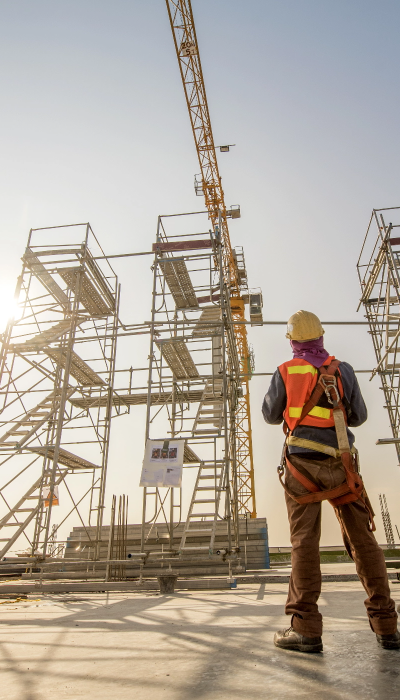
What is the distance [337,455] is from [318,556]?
0.61 m

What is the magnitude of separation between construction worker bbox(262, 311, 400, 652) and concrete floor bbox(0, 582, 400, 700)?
0.16 metres

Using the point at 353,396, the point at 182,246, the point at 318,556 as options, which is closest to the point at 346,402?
the point at 353,396

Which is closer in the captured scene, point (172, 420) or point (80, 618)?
point (80, 618)

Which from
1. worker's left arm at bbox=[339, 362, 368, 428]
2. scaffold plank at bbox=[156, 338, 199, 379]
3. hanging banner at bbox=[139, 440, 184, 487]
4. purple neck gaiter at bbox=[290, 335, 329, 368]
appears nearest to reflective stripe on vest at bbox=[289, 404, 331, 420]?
worker's left arm at bbox=[339, 362, 368, 428]

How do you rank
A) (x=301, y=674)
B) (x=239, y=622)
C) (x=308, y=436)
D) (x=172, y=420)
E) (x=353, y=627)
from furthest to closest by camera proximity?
(x=172, y=420) < (x=239, y=622) < (x=353, y=627) < (x=308, y=436) < (x=301, y=674)

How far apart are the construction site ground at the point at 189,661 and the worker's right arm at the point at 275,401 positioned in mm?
1381

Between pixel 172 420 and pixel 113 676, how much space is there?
9.52 metres

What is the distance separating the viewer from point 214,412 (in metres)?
Result: 10.7

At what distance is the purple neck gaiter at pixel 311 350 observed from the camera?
3.23 meters

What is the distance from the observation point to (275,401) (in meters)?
3.13

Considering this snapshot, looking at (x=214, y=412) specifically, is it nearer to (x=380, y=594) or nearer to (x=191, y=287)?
(x=191, y=287)

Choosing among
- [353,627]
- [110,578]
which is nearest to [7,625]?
[353,627]

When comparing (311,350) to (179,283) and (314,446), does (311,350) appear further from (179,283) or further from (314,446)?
(179,283)

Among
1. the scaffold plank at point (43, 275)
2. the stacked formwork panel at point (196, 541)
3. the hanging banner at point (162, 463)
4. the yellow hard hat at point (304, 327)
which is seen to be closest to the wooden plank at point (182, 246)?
the scaffold plank at point (43, 275)
